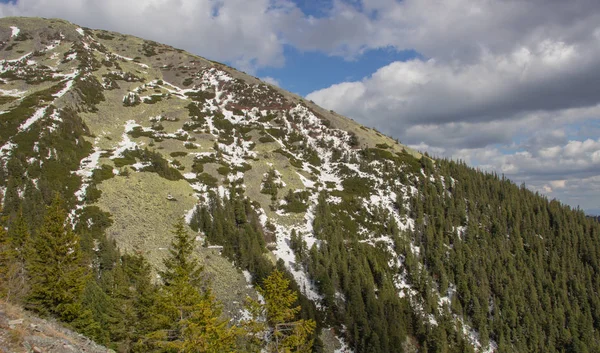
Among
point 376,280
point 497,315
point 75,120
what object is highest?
point 75,120

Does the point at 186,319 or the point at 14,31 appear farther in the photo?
the point at 14,31

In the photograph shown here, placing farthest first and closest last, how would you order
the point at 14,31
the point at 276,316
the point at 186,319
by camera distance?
the point at 14,31, the point at 276,316, the point at 186,319

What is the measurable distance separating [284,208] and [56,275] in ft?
153

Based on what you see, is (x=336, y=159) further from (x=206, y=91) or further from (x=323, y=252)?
(x=206, y=91)

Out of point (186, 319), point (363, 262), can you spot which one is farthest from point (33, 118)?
point (363, 262)

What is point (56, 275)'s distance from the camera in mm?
26125

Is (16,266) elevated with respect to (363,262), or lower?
lower

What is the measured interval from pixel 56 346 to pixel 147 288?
54.6 feet

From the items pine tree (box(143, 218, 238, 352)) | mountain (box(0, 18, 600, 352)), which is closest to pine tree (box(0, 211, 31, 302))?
mountain (box(0, 18, 600, 352))

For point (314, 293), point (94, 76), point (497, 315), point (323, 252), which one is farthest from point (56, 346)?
point (94, 76)

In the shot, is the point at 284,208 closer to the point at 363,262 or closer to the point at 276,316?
the point at 363,262

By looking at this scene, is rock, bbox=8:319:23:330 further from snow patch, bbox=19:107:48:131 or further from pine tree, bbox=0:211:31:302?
snow patch, bbox=19:107:48:131

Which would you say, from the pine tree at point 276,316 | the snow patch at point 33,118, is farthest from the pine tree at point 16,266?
the snow patch at point 33,118

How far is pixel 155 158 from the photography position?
218ft
